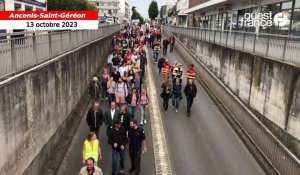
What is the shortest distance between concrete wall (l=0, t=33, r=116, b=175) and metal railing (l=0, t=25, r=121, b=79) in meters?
0.32

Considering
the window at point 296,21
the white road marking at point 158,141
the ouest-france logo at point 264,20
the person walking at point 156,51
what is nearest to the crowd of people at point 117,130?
the white road marking at point 158,141

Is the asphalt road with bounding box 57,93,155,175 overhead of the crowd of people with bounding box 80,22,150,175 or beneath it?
beneath

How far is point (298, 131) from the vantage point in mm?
11266

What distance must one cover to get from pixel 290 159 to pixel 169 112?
7639 mm

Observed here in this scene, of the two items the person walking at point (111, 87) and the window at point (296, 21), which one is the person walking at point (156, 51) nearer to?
the window at point (296, 21)

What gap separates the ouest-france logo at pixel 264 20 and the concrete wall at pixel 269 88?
21.1 ft

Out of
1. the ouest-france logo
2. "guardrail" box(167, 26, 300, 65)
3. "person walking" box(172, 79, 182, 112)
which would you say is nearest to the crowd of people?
"person walking" box(172, 79, 182, 112)

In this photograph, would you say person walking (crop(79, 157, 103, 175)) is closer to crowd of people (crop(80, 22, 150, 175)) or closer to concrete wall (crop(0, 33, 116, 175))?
crowd of people (crop(80, 22, 150, 175))

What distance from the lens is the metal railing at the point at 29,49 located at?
856cm

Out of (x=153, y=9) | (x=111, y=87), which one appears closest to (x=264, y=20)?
(x=111, y=87)

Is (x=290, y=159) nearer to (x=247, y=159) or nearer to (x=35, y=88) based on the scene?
(x=247, y=159)

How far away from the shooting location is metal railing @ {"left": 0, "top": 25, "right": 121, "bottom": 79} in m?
8.56

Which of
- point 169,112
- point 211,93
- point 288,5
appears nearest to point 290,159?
point 169,112

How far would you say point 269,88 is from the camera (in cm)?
1394
